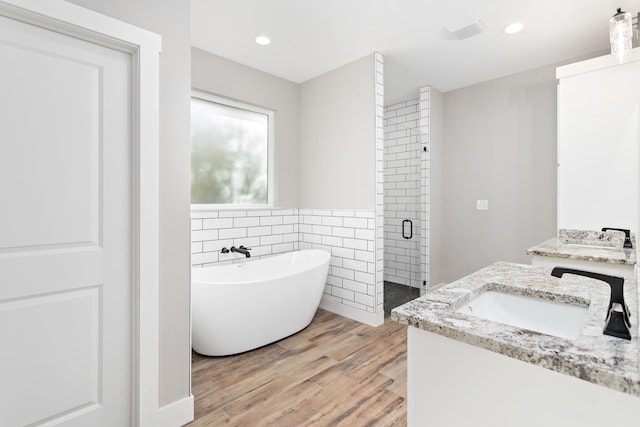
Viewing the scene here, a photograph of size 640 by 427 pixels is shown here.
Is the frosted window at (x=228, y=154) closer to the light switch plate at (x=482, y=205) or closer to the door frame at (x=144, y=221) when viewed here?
the door frame at (x=144, y=221)

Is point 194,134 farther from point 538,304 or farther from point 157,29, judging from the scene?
point 538,304

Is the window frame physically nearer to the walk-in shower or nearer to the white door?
the white door

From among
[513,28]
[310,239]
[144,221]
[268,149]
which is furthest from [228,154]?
[513,28]

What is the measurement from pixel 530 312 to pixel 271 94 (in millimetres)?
3225

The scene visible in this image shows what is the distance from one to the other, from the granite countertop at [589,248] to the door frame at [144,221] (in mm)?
2318

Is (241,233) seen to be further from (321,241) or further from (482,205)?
(482,205)

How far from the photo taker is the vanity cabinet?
2.27m

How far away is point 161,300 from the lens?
1.65 m

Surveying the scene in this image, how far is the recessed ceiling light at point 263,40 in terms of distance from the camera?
2.71 meters

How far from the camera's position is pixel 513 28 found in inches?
102

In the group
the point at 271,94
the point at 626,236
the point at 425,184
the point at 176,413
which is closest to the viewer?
the point at 176,413

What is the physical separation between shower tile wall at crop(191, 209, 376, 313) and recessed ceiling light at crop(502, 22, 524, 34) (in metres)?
1.93

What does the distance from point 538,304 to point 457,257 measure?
3.16 metres

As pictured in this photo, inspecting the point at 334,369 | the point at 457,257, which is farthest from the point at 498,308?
the point at 457,257
